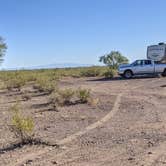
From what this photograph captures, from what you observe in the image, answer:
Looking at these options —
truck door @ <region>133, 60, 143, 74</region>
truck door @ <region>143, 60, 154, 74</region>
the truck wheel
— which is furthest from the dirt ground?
the truck wheel

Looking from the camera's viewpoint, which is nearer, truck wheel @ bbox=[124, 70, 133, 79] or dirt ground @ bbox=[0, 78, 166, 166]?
dirt ground @ bbox=[0, 78, 166, 166]

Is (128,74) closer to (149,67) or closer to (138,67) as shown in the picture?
(138,67)

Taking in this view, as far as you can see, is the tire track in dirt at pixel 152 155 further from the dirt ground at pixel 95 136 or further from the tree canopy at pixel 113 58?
the tree canopy at pixel 113 58

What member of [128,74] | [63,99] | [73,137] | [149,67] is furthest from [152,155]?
[128,74]

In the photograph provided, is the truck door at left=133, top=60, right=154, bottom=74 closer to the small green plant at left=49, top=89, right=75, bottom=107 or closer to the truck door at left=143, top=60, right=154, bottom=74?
the truck door at left=143, top=60, right=154, bottom=74

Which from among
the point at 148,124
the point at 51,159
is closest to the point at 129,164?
the point at 51,159

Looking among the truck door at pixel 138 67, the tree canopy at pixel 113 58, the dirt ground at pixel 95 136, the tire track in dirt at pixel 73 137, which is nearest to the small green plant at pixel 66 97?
the dirt ground at pixel 95 136

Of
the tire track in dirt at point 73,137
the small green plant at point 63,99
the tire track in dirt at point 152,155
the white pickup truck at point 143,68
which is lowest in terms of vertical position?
the tire track in dirt at point 73,137

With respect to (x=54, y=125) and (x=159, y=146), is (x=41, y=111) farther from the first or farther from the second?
(x=159, y=146)

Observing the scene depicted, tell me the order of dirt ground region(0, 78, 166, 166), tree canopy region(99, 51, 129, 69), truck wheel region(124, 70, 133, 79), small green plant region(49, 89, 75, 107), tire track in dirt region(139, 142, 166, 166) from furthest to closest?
tree canopy region(99, 51, 129, 69)
truck wheel region(124, 70, 133, 79)
small green plant region(49, 89, 75, 107)
dirt ground region(0, 78, 166, 166)
tire track in dirt region(139, 142, 166, 166)

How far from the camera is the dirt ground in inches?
354

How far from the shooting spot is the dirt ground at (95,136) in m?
8.98

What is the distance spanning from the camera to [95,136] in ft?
37.8

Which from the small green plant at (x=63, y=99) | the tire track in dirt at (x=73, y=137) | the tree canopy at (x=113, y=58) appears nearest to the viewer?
the tire track in dirt at (x=73, y=137)
